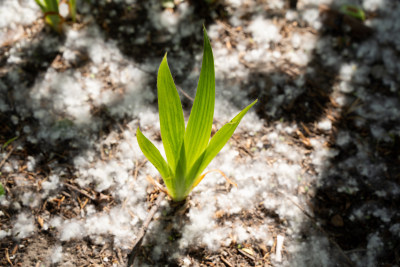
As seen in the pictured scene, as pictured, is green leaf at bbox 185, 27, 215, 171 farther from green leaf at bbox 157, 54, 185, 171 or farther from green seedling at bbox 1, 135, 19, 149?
green seedling at bbox 1, 135, 19, 149

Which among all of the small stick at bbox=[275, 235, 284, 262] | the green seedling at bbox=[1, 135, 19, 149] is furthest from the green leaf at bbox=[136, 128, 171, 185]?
the green seedling at bbox=[1, 135, 19, 149]

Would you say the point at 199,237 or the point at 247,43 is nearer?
the point at 199,237

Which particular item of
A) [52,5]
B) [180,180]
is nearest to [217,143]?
[180,180]

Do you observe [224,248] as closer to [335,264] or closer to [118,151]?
[335,264]

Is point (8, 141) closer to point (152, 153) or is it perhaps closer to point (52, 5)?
point (52, 5)

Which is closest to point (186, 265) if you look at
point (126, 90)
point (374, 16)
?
point (126, 90)
